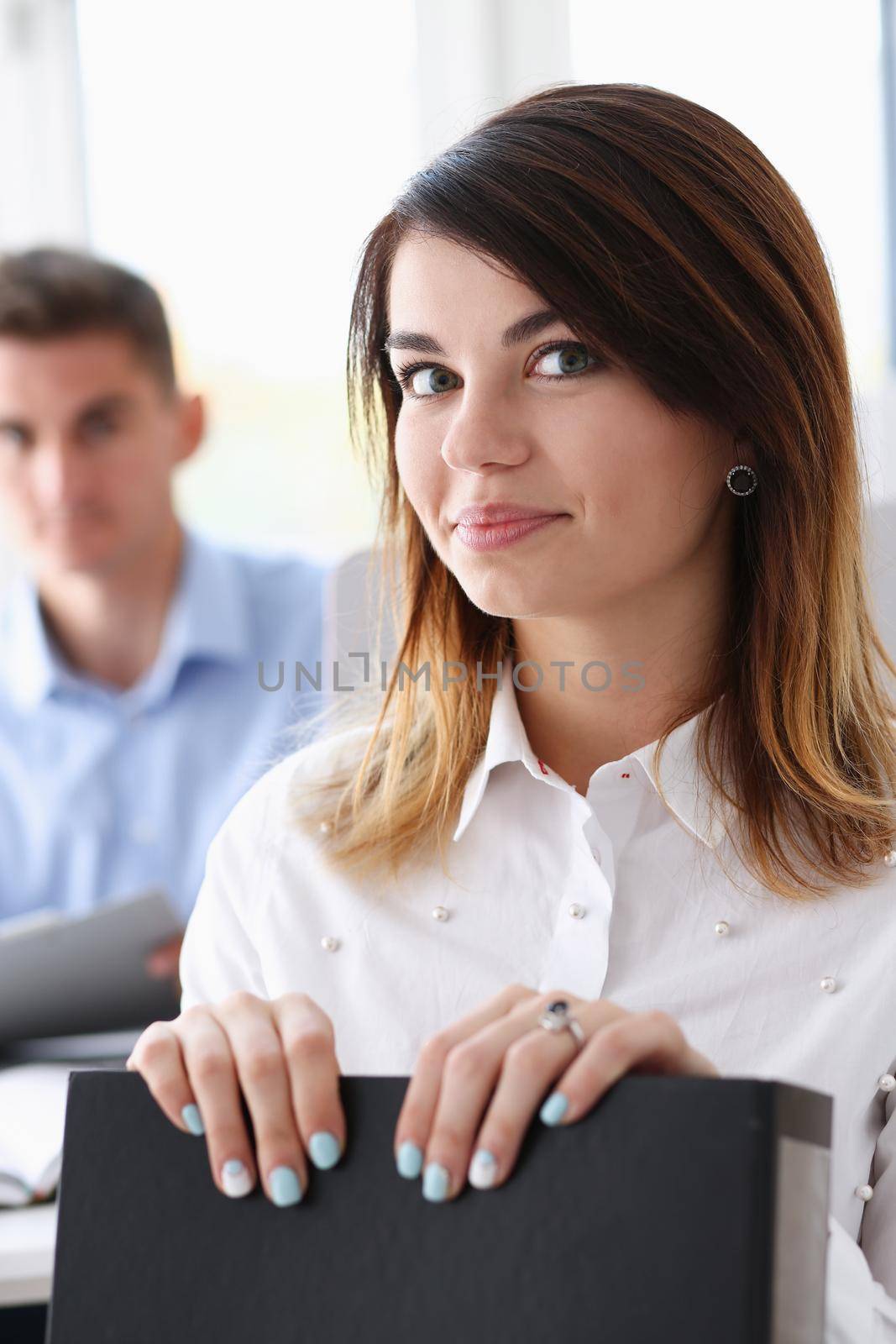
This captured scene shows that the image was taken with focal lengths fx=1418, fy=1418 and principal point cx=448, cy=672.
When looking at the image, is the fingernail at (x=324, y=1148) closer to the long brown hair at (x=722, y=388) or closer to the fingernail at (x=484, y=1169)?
the fingernail at (x=484, y=1169)

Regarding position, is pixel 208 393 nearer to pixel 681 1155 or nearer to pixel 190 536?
pixel 190 536

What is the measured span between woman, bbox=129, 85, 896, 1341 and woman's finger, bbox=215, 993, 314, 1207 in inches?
5.6

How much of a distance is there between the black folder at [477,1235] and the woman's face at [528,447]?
383 mm

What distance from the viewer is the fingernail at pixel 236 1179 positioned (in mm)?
649

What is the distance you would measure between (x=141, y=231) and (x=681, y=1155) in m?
2.24

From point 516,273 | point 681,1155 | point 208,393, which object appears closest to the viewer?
point 681,1155

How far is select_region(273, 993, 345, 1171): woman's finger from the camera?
2.10 ft

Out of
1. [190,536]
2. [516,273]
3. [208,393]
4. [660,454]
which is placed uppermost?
[516,273]

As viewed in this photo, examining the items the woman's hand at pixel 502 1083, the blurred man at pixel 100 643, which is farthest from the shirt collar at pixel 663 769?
the blurred man at pixel 100 643

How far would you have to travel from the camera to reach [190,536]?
2.22 m

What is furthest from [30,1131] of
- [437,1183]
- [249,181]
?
[249,181]

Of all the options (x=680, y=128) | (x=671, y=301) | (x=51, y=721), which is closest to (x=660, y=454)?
(x=671, y=301)

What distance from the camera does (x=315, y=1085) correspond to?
25.7 inches

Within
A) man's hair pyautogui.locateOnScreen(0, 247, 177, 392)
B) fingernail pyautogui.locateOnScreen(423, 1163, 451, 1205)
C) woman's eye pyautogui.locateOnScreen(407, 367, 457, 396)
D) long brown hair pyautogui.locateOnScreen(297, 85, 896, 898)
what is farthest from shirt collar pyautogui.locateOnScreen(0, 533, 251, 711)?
fingernail pyautogui.locateOnScreen(423, 1163, 451, 1205)
